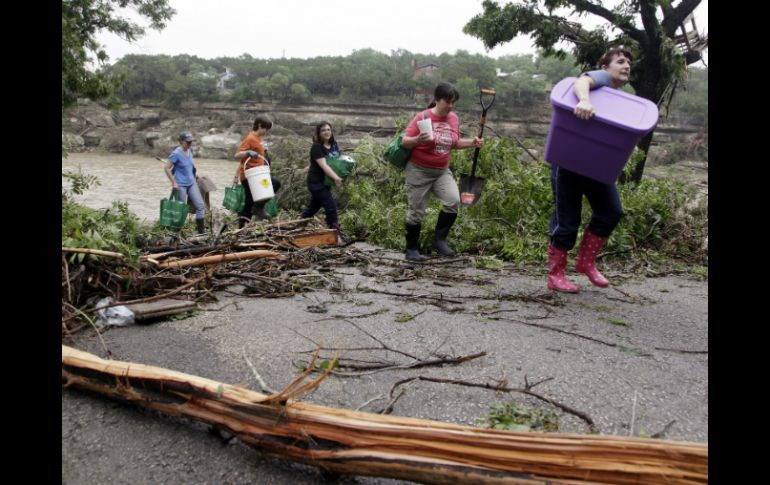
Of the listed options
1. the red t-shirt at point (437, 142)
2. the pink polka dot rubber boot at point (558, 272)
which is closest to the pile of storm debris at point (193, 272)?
the red t-shirt at point (437, 142)

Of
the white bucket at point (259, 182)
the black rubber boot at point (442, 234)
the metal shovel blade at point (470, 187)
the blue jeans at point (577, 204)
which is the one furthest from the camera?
the white bucket at point (259, 182)

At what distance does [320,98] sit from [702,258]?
5865cm

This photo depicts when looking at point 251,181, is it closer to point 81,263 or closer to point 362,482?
point 81,263

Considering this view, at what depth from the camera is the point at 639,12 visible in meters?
11.5

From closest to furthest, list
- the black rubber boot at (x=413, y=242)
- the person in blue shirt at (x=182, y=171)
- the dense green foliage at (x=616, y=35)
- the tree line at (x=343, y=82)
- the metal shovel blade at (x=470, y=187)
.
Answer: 1. the black rubber boot at (x=413, y=242)
2. the metal shovel blade at (x=470, y=187)
3. the person in blue shirt at (x=182, y=171)
4. the dense green foliage at (x=616, y=35)
5. the tree line at (x=343, y=82)

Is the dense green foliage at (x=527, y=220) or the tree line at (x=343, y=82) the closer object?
the dense green foliage at (x=527, y=220)

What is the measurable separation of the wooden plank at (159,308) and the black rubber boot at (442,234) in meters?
2.89

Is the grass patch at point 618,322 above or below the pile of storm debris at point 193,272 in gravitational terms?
above

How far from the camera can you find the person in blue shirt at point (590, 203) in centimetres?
354

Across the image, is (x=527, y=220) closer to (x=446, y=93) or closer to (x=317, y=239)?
(x=446, y=93)

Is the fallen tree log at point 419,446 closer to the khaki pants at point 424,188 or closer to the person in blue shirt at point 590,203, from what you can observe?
the person in blue shirt at point 590,203

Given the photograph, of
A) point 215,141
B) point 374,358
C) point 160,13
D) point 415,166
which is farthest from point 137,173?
point 374,358

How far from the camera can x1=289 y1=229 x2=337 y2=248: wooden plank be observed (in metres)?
5.56

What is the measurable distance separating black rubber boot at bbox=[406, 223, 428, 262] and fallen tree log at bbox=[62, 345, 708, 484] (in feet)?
11.8
